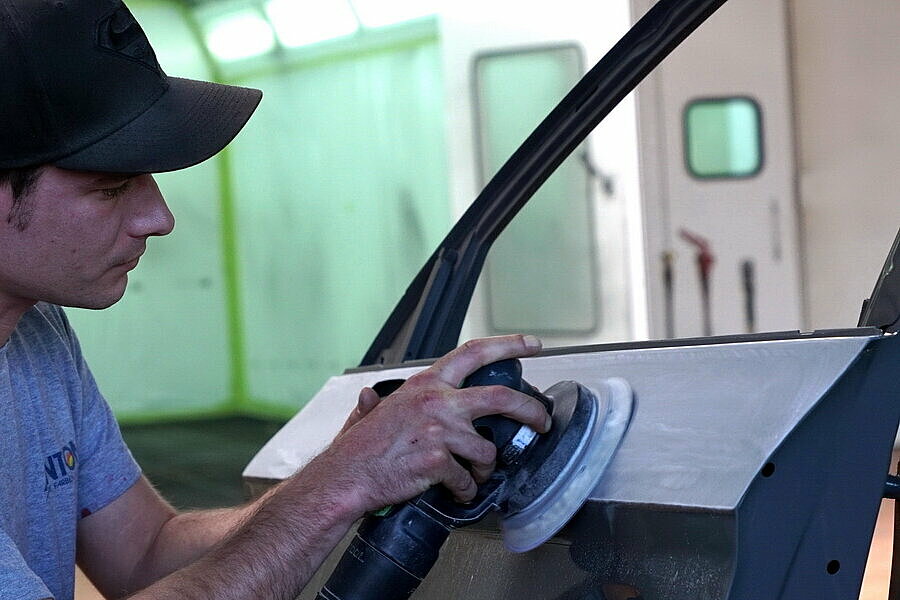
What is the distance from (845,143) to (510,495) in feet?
13.5

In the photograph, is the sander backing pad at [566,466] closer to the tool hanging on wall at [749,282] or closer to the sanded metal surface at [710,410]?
the sanded metal surface at [710,410]

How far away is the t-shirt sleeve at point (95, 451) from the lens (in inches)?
62.4

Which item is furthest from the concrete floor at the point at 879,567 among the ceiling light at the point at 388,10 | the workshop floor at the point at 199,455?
the ceiling light at the point at 388,10

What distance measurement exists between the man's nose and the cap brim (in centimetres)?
7

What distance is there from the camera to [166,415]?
671 cm

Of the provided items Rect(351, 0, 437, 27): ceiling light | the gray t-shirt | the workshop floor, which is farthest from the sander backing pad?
the workshop floor

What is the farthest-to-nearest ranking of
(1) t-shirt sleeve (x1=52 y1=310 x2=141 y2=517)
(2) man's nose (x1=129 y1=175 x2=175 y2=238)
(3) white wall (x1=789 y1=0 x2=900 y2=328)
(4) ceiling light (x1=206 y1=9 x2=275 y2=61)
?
(4) ceiling light (x1=206 y1=9 x2=275 y2=61) → (3) white wall (x1=789 y1=0 x2=900 y2=328) → (1) t-shirt sleeve (x1=52 y1=310 x2=141 y2=517) → (2) man's nose (x1=129 y1=175 x2=175 y2=238)

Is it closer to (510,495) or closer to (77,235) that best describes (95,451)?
(77,235)

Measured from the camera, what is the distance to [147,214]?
4.28ft

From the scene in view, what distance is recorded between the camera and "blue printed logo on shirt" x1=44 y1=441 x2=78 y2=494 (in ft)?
4.83

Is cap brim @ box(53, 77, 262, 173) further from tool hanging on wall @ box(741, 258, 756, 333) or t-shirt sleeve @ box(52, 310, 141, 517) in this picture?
tool hanging on wall @ box(741, 258, 756, 333)

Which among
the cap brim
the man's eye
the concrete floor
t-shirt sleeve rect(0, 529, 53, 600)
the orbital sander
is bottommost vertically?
the concrete floor

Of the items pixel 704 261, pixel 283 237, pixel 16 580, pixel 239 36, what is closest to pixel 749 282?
pixel 704 261

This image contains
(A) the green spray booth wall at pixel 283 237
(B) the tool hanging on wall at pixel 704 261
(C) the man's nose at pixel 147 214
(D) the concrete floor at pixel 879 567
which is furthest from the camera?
(A) the green spray booth wall at pixel 283 237
